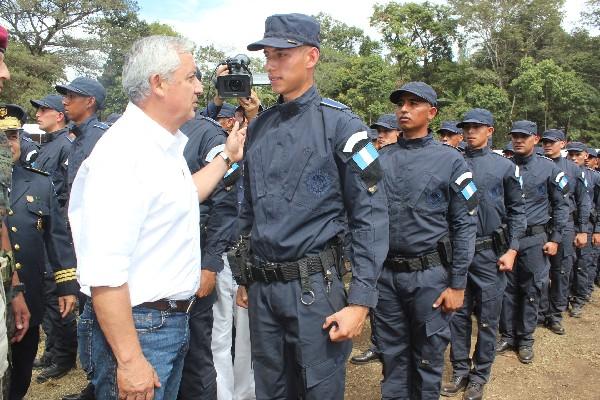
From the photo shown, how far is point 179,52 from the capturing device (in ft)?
6.35

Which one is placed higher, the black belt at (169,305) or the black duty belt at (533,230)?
the black belt at (169,305)

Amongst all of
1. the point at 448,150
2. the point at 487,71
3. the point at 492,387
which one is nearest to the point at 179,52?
the point at 448,150

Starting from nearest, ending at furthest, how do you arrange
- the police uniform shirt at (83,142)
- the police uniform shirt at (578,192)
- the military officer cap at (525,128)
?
the police uniform shirt at (83,142), the military officer cap at (525,128), the police uniform shirt at (578,192)

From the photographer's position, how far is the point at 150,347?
1905mm

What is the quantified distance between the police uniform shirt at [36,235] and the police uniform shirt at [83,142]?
87 centimetres

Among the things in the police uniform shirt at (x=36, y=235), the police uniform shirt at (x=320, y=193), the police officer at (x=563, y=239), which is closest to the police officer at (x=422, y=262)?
the police uniform shirt at (x=320, y=193)

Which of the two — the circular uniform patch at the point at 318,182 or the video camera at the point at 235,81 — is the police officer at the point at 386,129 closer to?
the video camera at the point at 235,81

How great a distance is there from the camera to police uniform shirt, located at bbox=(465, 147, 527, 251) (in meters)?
4.54

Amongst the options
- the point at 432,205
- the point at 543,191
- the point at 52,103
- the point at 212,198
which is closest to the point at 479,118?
the point at 543,191

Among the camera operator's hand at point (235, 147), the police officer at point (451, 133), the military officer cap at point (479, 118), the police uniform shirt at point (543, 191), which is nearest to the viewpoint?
the camera operator's hand at point (235, 147)

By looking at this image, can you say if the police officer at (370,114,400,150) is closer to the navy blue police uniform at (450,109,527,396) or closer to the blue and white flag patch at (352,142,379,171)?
the navy blue police uniform at (450,109,527,396)

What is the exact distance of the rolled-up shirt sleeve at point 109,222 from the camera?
5.38 feet

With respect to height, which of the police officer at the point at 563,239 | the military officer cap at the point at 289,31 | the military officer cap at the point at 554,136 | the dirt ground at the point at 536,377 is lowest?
the dirt ground at the point at 536,377

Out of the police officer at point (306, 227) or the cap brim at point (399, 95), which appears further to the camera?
the cap brim at point (399, 95)
